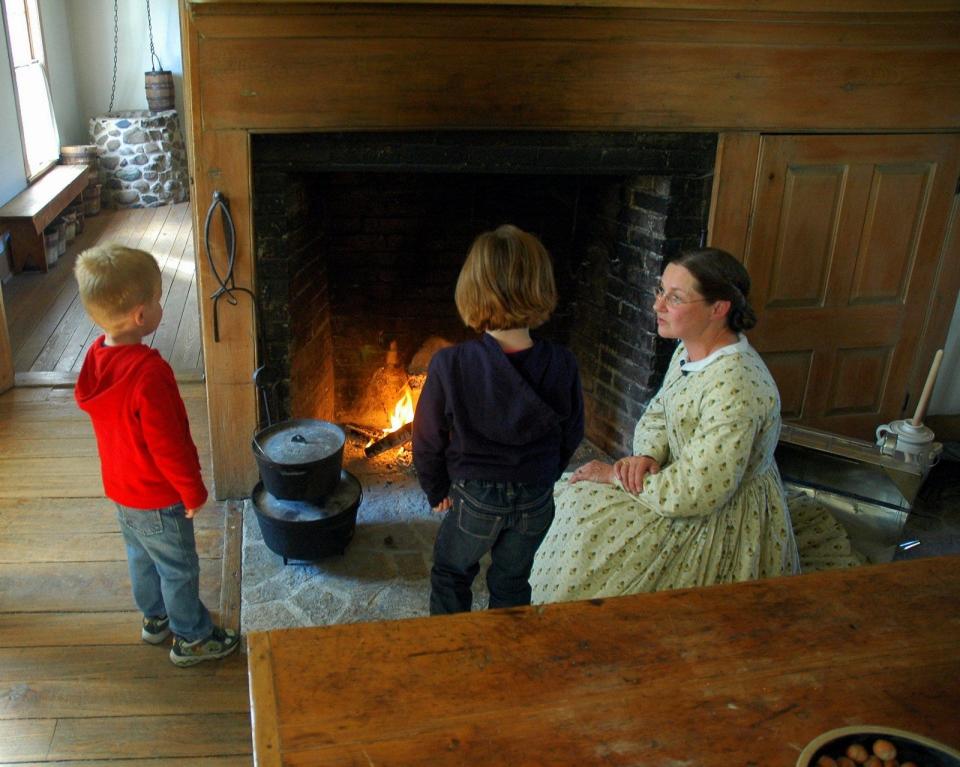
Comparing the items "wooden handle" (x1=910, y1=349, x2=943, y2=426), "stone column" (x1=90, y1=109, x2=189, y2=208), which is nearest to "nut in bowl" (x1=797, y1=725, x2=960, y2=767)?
"wooden handle" (x1=910, y1=349, x2=943, y2=426)

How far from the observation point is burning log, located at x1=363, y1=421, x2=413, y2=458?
336cm

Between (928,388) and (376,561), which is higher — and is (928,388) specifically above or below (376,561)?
above

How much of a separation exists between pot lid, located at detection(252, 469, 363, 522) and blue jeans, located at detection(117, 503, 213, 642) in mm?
377

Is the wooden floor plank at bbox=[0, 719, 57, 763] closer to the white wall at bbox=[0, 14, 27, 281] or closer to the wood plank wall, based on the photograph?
the wood plank wall

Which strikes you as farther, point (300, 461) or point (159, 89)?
point (159, 89)

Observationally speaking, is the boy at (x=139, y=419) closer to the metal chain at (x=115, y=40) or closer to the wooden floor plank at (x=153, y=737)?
the wooden floor plank at (x=153, y=737)

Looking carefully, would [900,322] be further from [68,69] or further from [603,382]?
[68,69]

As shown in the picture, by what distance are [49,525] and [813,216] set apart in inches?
108

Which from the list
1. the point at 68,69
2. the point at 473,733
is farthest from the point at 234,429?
the point at 68,69

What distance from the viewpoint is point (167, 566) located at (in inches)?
83.5

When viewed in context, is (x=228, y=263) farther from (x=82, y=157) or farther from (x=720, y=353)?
(x=82, y=157)

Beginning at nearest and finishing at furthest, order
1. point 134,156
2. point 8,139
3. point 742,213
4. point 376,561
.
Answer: point 376,561 < point 742,213 < point 8,139 < point 134,156

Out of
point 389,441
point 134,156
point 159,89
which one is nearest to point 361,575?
point 389,441

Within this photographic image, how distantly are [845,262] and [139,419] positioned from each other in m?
2.37
